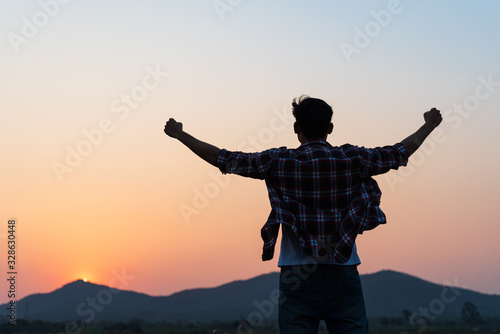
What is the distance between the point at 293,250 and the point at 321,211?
293 mm

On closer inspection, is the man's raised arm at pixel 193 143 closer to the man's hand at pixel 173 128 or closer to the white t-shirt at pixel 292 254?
the man's hand at pixel 173 128

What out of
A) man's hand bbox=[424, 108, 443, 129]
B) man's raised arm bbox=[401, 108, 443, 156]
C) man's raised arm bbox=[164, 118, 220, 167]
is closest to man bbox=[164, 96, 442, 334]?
man's raised arm bbox=[164, 118, 220, 167]

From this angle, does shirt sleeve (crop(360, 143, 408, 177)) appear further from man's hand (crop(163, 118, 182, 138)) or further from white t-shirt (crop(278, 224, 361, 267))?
man's hand (crop(163, 118, 182, 138))

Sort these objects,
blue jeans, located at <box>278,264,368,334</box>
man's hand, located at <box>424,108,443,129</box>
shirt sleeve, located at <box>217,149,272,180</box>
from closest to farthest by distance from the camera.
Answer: blue jeans, located at <box>278,264,368,334</box>
shirt sleeve, located at <box>217,149,272,180</box>
man's hand, located at <box>424,108,443,129</box>

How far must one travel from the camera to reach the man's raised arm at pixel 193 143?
4.29 meters

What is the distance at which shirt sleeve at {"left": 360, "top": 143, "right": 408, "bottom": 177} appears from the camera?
4.15 m

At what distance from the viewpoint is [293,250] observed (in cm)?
397

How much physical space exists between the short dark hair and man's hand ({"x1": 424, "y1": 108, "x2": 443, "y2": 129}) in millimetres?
869

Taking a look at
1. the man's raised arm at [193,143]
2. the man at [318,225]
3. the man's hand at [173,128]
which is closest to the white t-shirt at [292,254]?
the man at [318,225]

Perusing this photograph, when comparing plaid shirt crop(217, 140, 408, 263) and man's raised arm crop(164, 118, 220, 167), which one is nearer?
plaid shirt crop(217, 140, 408, 263)

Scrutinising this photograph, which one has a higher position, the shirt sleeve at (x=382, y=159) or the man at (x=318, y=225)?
the shirt sleeve at (x=382, y=159)

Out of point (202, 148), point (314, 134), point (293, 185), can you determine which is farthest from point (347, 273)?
point (202, 148)

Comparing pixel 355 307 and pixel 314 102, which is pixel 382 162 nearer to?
pixel 314 102

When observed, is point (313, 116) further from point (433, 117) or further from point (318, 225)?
point (433, 117)
